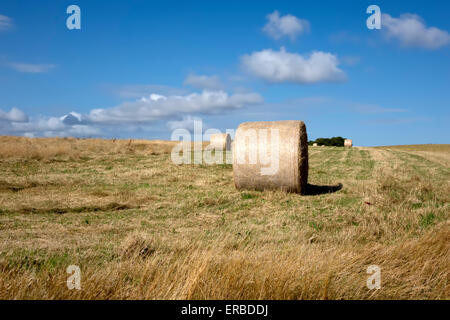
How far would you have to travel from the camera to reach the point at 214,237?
22.3ft

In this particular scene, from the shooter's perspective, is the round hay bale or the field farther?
the round hay bale

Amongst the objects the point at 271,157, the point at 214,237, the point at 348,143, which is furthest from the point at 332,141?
the point at 214,237

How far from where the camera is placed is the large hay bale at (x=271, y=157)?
38.5 ft

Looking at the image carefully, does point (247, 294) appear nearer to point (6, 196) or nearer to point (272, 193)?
point (272, 193)

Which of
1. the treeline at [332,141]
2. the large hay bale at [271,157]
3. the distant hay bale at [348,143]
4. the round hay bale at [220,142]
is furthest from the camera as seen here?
the treeline at [332,141]

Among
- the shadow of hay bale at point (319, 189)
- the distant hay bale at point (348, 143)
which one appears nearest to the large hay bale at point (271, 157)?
the shadow of hay bale at point (319, 189)

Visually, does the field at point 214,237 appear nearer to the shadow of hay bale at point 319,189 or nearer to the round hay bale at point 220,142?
the shadow of hay bale at point 319,189

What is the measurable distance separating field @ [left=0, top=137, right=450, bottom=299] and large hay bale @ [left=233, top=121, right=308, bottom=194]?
0.40m

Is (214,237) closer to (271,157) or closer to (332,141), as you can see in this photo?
(271,157)

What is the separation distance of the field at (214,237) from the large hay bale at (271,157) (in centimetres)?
40

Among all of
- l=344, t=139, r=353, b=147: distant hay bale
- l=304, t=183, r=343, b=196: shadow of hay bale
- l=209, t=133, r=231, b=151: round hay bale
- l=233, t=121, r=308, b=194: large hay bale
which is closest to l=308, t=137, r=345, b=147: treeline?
l=344, t=139, r=353, b=147: distant hay bale

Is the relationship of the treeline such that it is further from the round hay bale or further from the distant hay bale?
the round hay bale

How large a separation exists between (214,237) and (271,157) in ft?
18.3

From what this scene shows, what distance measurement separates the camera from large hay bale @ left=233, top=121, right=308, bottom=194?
38.5ft
